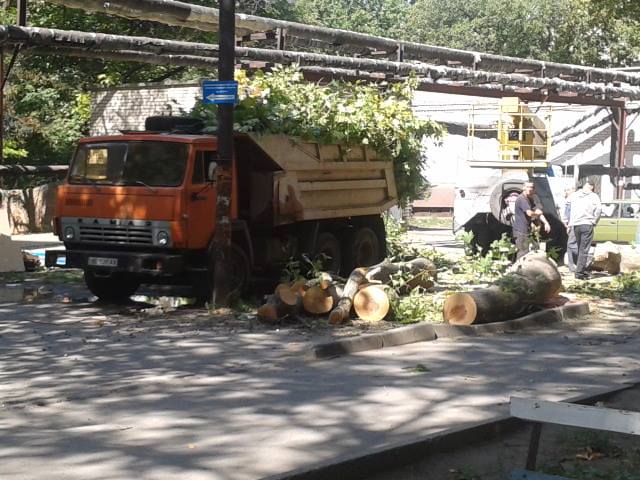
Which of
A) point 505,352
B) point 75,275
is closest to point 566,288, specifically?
point 505,352

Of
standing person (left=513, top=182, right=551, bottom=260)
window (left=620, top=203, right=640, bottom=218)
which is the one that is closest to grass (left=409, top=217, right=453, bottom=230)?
window (left=620, top=203, right=640, bottom=218)

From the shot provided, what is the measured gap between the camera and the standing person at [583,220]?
18609 mm

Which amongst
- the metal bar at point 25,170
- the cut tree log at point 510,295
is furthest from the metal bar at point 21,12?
the cut tree log at point 510,295

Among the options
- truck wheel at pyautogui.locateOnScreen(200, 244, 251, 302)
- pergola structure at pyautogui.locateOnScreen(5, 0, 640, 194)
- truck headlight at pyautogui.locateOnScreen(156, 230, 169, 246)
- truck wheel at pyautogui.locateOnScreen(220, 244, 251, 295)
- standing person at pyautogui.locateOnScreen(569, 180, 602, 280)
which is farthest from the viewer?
standing person at pyautogui.locateOnScreen(569, 180, 602, 280)

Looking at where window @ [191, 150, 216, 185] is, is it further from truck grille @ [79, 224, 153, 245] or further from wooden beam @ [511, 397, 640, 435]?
wooden beam @ [511, 397, 640, 435]

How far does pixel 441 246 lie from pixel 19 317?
1526 cm

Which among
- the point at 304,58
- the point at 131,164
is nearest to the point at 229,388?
the point at 131,164

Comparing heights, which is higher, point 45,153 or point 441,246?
point 45,153

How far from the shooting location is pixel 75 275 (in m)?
17.6

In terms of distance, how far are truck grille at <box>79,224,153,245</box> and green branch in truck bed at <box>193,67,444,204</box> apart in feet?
6.81

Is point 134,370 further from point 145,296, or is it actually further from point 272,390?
point 145,296

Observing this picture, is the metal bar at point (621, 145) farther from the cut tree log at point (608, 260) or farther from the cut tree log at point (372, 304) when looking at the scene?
the cut tree log at point (372, 304)

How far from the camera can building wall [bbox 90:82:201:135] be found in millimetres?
20609

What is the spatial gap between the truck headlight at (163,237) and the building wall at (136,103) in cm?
681
